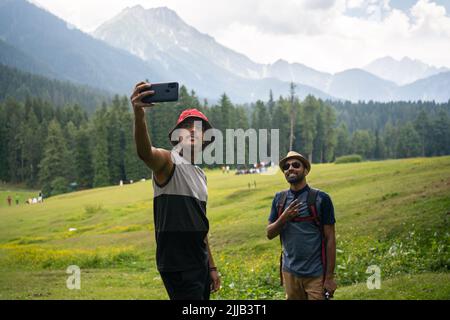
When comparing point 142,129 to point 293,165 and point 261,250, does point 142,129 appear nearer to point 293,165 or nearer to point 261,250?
point 293,165

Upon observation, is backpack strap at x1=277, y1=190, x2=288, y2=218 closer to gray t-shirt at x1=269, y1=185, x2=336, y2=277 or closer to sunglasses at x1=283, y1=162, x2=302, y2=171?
gray t-shirt at x1=269, y1=185, x2=336, y2=277

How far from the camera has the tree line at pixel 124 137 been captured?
84.6m

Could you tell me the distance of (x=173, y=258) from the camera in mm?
4449

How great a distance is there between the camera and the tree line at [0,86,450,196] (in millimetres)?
84562

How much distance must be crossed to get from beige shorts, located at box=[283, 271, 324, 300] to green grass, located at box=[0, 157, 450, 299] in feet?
13.0

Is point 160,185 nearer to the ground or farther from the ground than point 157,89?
nearer to the ground

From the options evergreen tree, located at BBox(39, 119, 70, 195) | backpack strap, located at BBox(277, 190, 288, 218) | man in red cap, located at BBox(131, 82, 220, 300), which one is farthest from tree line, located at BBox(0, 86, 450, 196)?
man in red cap, located at BBox(131, 82, 220, 300)

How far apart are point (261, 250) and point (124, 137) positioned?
72930 millimetres

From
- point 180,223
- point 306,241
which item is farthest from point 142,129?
point 306,241

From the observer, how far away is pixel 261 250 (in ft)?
57.9

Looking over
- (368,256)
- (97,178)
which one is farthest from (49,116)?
(368,256)
